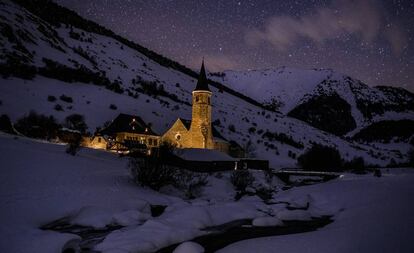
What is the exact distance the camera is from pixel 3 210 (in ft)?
55.1

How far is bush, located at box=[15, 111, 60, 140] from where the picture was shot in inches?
1502

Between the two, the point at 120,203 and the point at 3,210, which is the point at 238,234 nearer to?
the point at 120,203

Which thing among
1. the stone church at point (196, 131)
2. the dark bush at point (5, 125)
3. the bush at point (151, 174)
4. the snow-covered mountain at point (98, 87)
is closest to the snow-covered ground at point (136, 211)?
the bush at point (151, 174)

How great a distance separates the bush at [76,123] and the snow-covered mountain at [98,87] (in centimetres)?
122

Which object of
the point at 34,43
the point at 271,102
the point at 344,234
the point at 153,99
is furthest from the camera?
the point at 271,102

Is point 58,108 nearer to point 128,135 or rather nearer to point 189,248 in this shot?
Result: point 128,135

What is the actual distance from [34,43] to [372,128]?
14520 cm

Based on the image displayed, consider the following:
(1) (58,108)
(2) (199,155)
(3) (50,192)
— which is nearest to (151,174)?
(3) (50,192)

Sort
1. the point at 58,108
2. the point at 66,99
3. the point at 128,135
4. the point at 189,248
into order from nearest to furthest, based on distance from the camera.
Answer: the point at 189,248
the point at 58,108
the point at 128,135
the point at 66,99

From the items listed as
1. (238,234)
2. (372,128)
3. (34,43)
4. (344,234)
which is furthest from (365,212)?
(372,128)

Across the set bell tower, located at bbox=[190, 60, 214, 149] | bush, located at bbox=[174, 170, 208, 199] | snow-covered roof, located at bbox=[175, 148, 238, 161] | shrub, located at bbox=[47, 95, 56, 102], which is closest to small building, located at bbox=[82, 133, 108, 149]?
snow-covered roof, located at bbox=[175, 148, 238, 161]

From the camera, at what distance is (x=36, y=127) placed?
38812mm

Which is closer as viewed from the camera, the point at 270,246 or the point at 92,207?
the point at 270,246

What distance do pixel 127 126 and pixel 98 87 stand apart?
17160mm
